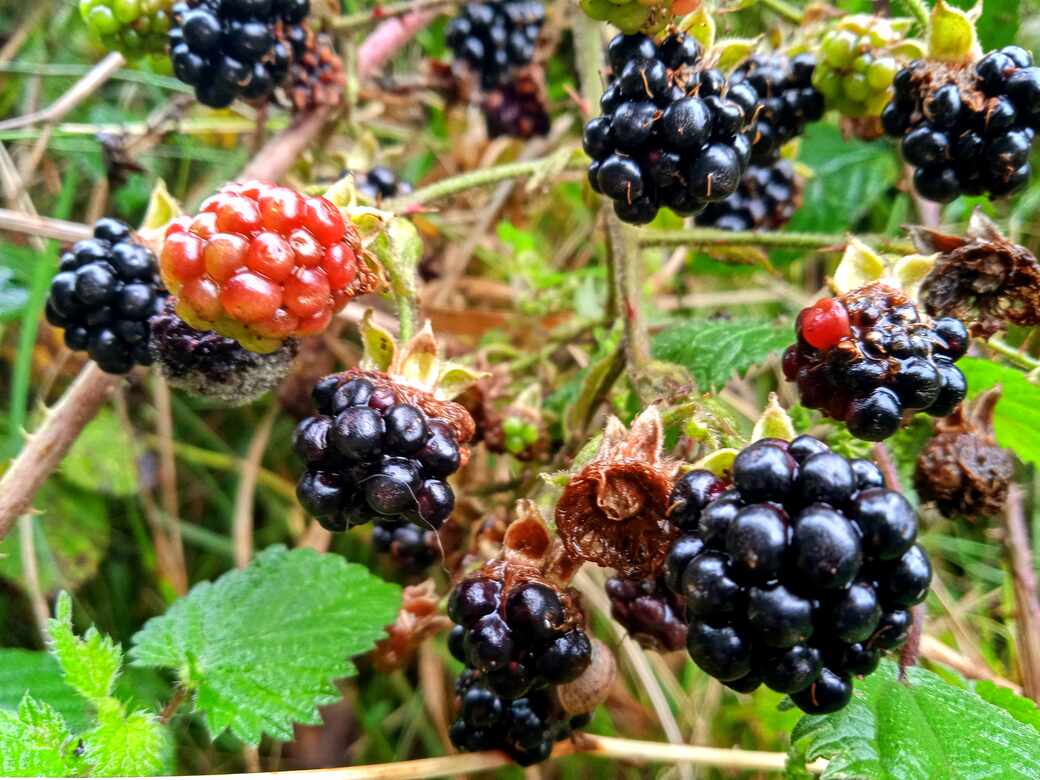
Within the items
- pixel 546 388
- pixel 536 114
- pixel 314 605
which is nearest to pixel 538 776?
pixel 314 605

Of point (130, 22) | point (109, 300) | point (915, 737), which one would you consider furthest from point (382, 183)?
point (915, 737)

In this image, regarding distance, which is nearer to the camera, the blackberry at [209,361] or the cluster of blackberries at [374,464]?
the cluster of blackberries at [374,464]

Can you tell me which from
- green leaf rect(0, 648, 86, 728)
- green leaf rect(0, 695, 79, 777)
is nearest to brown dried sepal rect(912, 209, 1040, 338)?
green leaf rect(0, 695, 79, 777)

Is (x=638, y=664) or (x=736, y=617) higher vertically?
(x=736, y=617)

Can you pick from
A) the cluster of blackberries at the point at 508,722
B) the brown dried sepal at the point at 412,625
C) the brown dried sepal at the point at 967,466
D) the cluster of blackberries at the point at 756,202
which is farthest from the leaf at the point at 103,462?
the brown dried sepal at the point at 967,466

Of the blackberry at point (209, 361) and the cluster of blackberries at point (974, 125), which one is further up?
the cluster of blackberries at point (974, 125)

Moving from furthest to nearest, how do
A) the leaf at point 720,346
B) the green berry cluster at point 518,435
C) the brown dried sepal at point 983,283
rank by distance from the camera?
the green berry cluster at point 518,435 → the leaf at point 720,346 → the brown dried sepal at point 983,283

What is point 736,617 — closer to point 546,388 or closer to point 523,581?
point 523,581

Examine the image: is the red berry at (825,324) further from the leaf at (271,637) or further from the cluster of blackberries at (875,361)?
the leaf at (271,637)
